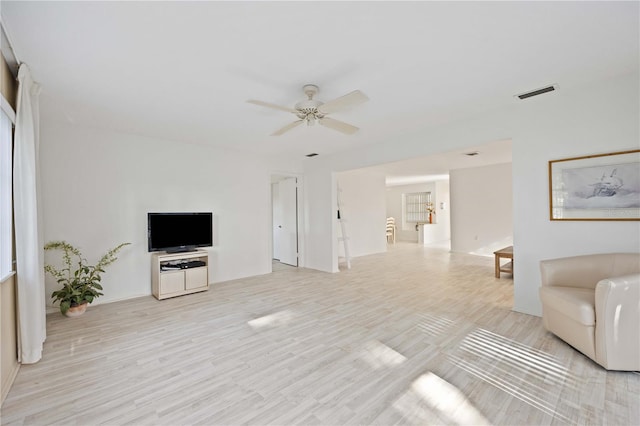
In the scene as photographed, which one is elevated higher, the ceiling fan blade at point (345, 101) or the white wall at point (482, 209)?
the ceiling fan blade at point (345, 101)

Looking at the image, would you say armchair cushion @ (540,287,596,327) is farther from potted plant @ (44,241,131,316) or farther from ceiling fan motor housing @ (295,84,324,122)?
potted plant @ (44,241,131,316)

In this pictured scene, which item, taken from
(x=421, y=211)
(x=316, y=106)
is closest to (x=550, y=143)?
(x=316, y=106)

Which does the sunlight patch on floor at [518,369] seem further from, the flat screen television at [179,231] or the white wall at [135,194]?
the white wall at [135,194]

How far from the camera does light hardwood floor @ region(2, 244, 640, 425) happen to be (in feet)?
5.95

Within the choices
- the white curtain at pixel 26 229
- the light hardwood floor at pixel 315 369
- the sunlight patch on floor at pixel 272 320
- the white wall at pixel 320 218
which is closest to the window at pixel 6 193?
the white curtain at pixel 26 229

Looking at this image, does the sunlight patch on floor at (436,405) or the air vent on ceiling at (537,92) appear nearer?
the sunlight patch on floor at (436,405)

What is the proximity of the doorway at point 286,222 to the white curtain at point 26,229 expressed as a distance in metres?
4.76

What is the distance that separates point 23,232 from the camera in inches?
95.0

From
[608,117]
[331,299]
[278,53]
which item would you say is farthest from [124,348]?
[608,117]

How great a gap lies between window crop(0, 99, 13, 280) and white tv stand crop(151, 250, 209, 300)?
1.95m

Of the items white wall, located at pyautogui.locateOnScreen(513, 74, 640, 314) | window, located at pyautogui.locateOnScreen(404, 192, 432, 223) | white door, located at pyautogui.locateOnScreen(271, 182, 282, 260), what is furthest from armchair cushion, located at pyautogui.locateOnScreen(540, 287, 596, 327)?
window, located at pyautogui.locateOnScreen(404, 192, 432, 223)

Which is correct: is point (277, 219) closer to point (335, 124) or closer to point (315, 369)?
point (335, 124)

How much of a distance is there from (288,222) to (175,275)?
317 centimetres

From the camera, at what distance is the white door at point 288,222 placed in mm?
6879
